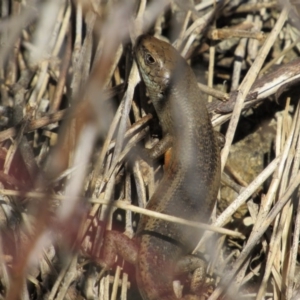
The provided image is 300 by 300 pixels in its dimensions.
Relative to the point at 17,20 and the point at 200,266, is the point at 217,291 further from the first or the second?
the point at 17,20

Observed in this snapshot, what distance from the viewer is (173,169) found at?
3.39 meters

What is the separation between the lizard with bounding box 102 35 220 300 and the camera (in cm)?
310

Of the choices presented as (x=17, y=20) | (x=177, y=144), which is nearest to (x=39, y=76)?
(x=17, y=20)

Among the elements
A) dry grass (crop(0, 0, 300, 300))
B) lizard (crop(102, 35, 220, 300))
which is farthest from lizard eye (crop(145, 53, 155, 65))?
dry grass (crop(0, 0, 300, 300))

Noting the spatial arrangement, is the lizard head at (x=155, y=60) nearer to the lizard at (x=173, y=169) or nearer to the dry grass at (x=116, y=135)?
the lizard at (x=173, y=169)

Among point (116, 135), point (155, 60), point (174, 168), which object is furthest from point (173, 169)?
point (155, 60)

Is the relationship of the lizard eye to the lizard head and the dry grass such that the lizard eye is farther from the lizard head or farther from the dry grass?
the dry grass

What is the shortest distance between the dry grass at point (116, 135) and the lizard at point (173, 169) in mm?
108

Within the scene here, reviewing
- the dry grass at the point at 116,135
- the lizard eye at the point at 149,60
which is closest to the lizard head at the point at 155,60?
the lizard eye at the point at 149,60

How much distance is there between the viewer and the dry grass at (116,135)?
3.00 m

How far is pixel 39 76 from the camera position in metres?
3.71

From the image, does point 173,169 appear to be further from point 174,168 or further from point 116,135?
point 116,135

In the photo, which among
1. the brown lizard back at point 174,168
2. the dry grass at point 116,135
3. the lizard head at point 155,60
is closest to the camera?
the dry grass at point 116,135

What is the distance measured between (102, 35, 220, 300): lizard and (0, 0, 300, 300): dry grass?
0.35 ft
